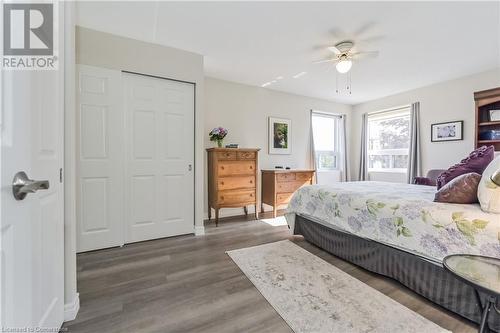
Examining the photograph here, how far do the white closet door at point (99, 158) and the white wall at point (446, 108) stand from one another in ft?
16.8

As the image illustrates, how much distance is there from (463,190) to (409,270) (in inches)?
29.1

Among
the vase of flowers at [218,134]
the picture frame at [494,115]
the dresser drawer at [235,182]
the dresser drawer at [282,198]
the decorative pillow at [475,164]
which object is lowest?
the dresser drawer at [282,198]

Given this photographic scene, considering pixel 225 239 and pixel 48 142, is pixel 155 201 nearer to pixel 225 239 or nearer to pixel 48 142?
pixel 225 239

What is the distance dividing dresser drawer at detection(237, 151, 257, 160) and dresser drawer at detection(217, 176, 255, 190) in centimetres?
33

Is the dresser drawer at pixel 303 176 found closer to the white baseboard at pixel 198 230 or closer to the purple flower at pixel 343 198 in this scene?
the purple flower at pixel 343 198

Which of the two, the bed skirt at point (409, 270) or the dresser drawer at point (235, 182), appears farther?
the dresser drawer at point (235, 182)

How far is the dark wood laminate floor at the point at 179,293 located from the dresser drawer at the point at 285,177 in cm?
153

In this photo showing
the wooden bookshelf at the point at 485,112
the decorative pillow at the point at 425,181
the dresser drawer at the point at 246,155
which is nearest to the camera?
the wooden bookshelf at the point at 485,112

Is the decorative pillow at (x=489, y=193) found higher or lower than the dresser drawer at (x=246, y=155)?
lower

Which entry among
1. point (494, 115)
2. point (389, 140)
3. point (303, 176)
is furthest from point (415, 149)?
point (303, 176)

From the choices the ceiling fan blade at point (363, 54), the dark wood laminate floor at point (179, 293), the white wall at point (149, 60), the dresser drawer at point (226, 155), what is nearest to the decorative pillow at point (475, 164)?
the dark wood laminate floor at point (179, 293)

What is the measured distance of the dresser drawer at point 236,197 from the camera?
11.8 feet

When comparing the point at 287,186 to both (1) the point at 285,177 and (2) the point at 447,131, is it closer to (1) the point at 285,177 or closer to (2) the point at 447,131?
(1) the point at 285,177

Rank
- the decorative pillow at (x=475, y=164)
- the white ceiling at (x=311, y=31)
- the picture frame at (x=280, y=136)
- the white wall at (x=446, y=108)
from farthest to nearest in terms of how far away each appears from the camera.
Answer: the picture frame at (x=280, y=136), the white wall at (x=446, y=108), the white ceiling at (x=311, y=31), the decorative pillow at (x=475, y=164)
